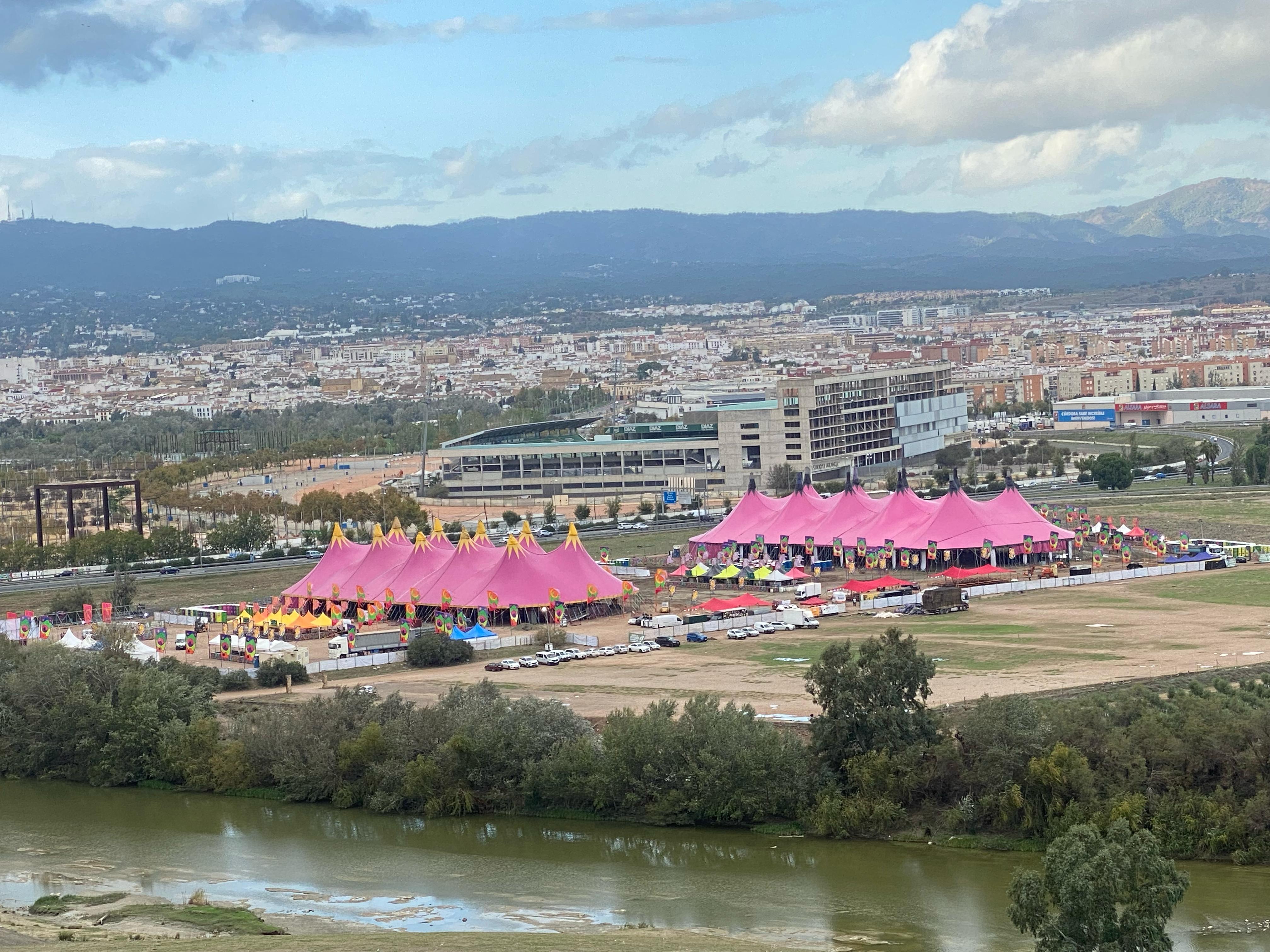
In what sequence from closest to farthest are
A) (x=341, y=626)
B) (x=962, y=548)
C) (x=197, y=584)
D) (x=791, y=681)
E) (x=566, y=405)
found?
(x=791, y=681) → (x=341, y=626) → (x=962, y=548) → (x=197, y=584) → (x=566, y=405)

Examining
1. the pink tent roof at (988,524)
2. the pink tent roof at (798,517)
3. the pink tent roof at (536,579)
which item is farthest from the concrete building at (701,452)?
the pink tent roof at (536,579)

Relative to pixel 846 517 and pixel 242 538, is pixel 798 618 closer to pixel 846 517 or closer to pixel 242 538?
pixel 846 517

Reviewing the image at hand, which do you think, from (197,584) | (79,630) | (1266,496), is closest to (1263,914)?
(79,630)

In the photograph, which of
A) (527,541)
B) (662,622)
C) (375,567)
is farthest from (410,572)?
(662,622)

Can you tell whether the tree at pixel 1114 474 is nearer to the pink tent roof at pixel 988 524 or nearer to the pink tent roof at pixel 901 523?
the pink tent roof at pixel 988 524

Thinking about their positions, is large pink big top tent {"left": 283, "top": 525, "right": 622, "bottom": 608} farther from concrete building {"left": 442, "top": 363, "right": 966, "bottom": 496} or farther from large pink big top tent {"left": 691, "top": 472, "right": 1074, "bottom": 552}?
concrete building {"left": 442, "top": 363, "right": 966, "bottom": 496}

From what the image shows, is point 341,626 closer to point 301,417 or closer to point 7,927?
point 7,927

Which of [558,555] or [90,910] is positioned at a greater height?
[558,555]
